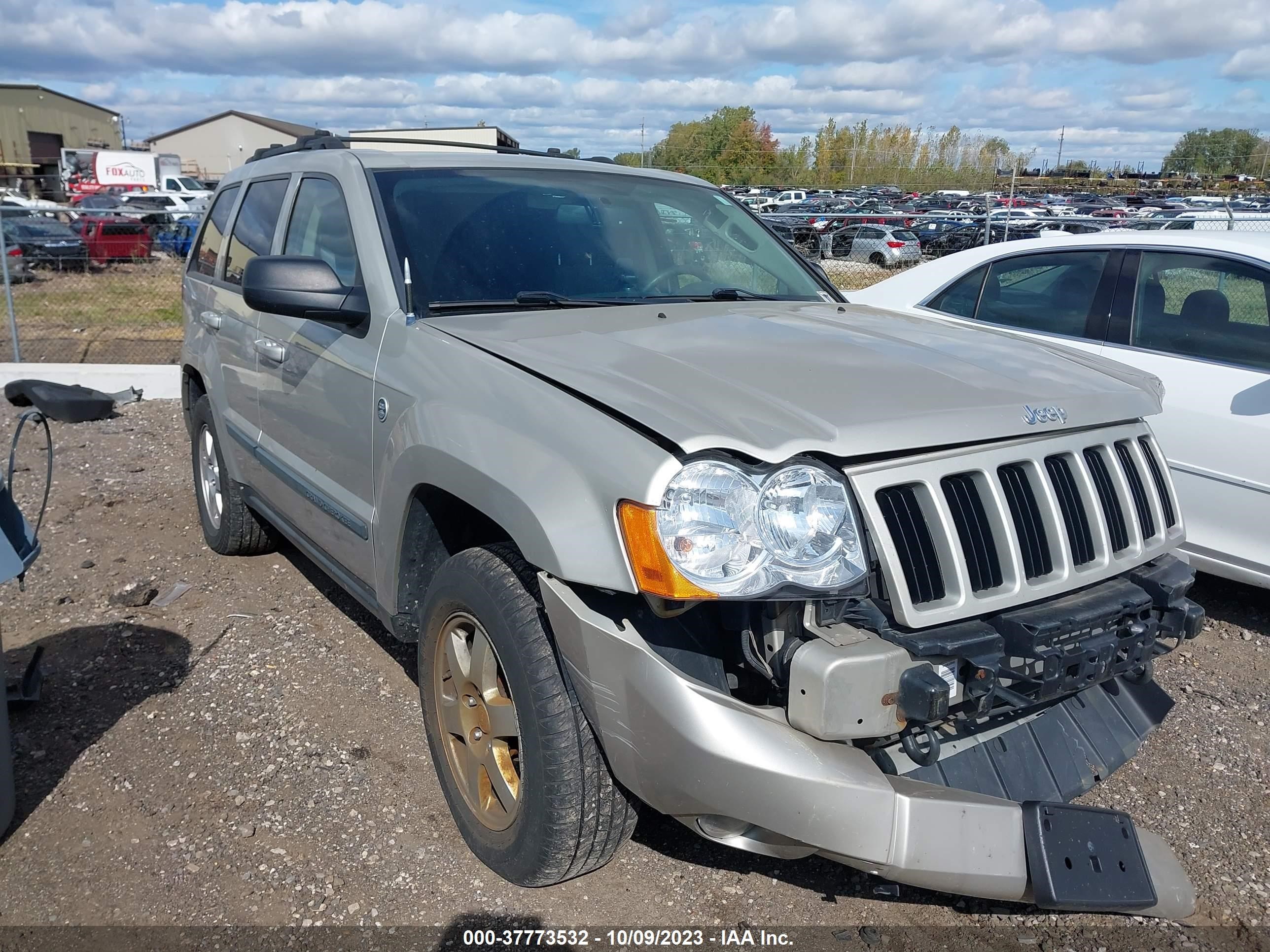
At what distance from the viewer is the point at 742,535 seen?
2.07 meters

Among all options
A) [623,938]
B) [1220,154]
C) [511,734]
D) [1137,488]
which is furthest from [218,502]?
[1220,154]

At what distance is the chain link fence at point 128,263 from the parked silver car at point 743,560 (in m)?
7.98

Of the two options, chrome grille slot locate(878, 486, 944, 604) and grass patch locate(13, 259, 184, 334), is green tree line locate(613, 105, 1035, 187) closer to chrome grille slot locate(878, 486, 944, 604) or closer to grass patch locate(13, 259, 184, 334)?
grass patch locate(13, 259, 184, 334)

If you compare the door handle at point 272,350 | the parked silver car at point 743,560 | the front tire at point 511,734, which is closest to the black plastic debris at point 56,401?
the door handle at point 272,350

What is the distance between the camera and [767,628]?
2.15 m

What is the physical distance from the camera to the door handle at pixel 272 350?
3.72 metres

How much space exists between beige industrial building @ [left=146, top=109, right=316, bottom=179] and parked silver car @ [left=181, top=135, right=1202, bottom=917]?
63.3 m

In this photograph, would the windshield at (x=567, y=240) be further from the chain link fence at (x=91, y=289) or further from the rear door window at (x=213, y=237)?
the chain link fence at (x=91, y=289)

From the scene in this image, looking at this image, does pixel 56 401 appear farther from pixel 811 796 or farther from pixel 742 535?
pixel 811 796

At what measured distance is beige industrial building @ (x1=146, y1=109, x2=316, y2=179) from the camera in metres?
63.3

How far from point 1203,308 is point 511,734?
12.7ft

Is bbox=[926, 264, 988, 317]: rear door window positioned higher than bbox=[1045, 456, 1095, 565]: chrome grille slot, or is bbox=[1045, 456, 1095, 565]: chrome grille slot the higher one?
bbox=[926, 264, 988, 317]: rear door window

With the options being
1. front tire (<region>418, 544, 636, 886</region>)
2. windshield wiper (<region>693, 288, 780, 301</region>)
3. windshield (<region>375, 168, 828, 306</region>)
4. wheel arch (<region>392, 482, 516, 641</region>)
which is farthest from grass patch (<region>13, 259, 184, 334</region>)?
front tire (<region>418, 544, 636, 886</region>)

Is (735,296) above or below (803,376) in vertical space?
above
